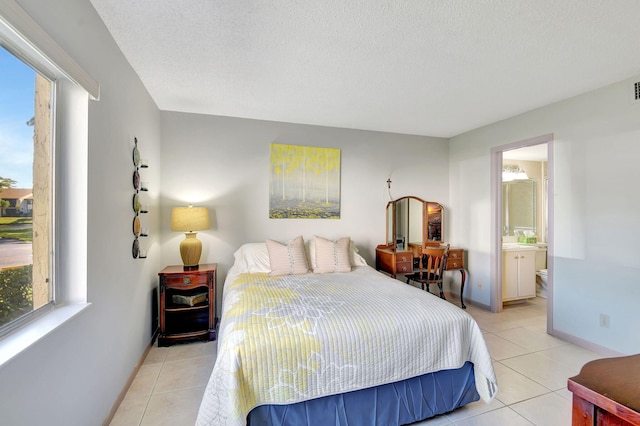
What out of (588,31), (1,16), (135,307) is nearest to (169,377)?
(135,307)

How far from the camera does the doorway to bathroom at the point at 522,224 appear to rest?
10.5ft

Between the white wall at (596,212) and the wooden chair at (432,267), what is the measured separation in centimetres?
115

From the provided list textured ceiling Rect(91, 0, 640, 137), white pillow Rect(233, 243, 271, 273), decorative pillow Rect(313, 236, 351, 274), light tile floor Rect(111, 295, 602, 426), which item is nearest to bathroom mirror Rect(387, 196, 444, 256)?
decorative pillow Rect(313, 236, 351, 274)

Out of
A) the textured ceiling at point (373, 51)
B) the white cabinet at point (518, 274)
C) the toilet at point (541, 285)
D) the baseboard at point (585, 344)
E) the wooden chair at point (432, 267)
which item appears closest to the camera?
the textured ceiling at point (373, 51)

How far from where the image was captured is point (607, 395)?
80cm

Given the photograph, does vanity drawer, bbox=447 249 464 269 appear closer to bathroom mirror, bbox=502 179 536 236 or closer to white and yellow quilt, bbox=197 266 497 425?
bathroom mirror, bbox=502 179 536 236

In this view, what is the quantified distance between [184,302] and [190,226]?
0.75 m

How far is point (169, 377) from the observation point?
7.41 ft

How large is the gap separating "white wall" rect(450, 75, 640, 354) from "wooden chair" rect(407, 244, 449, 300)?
115 cm

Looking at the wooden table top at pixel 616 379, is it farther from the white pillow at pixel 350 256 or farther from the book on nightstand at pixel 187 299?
the book on nightstand at pixel 187 299

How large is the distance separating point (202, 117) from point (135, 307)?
7.04 ft

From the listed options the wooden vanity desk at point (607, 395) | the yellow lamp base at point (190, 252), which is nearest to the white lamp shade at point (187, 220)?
the yellow lamp base at point (190, 252)

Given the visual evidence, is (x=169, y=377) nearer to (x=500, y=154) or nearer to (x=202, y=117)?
(x=202, y=117)

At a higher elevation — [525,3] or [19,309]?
[525,3]
